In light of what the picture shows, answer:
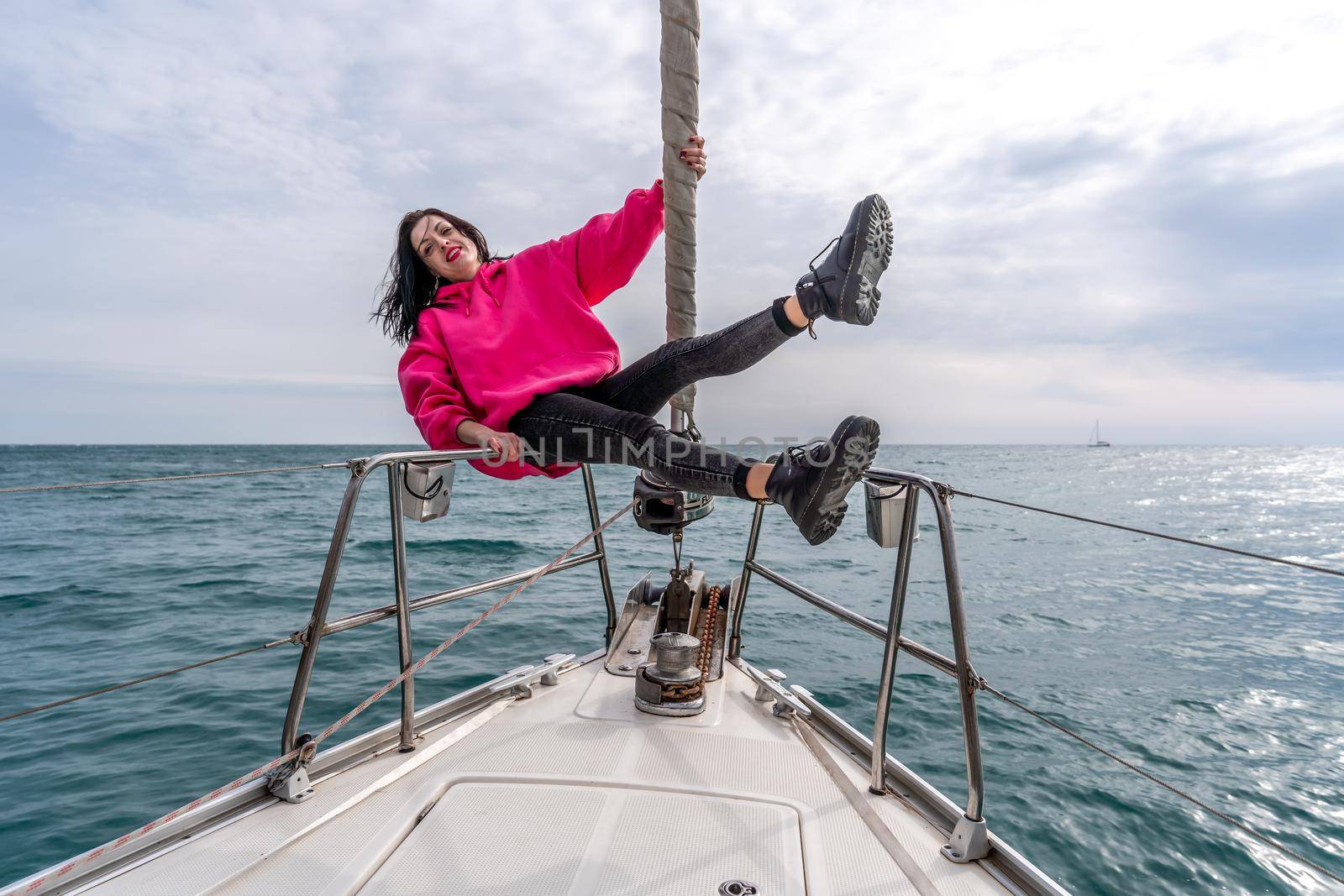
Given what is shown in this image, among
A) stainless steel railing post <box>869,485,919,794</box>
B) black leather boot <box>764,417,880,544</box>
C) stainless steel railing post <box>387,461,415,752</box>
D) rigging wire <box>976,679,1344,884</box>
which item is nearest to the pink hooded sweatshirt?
stainless steel railing post <box>387,461,415,752</box>

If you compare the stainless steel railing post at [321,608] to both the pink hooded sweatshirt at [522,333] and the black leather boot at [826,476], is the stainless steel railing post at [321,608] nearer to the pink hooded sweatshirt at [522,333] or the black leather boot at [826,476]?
the pink hooded sweatshirt at [522,333]

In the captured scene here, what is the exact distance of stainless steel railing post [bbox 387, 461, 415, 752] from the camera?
180cm

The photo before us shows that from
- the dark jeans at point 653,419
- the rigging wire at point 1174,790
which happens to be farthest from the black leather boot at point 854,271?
the rigging wire at point 1174,790

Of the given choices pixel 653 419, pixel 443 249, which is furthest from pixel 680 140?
pixel 443 249

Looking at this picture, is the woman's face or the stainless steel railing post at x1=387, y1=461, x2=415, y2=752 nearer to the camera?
the stainless steel railing post at x1=387, y1=461, x2=415, y2=752

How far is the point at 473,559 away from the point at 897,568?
28.9 feet

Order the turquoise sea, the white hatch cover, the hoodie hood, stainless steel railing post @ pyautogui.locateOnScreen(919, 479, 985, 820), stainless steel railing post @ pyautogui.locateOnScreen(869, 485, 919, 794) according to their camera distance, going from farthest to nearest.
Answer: the turquoise sea → the hoodie hood → stainless steel railing post @ pyautogui.locateOnScreen(869, 485, 919, 794) → stainless steel railing post @ pyautogui.locateOnScreen(919, 479, 985, 820) → the white hatch cover

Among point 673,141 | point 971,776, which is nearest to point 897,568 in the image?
point 971,776

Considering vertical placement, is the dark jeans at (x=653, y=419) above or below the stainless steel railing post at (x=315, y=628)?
above

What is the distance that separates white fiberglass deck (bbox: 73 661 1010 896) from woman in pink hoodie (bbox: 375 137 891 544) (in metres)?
0.66

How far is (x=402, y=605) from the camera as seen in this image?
1.82 metres

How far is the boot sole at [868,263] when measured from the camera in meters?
1.96

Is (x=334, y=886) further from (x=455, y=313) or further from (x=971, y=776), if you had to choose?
(x=455, y=313)

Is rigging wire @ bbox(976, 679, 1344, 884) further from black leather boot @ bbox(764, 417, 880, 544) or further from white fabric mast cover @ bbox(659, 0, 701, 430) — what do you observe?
white fabric mast cover @ bbox(659, 0, 701, 430)
